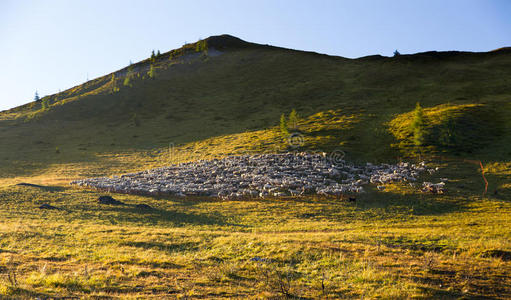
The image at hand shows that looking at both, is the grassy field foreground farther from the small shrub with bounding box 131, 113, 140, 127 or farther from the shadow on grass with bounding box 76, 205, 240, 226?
the small shrub with bounding box 131, 113, 140, 127

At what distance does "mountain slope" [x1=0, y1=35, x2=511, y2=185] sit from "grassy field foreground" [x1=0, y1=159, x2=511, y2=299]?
61.6 ft

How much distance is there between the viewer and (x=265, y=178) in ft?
119

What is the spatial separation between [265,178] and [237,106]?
212ft

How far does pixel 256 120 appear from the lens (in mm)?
80875

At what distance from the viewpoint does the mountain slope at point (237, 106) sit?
55.7 meters

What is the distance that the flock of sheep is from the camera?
33394mm

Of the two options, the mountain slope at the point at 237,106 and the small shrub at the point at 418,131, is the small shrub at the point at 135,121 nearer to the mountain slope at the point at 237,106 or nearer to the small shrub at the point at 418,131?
the mountain slope at the point at 237,106

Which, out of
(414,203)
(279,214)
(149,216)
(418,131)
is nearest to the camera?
(149,216)

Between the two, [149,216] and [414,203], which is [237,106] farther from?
[414,203]

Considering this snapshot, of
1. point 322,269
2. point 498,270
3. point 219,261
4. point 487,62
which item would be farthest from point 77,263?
point 487,62

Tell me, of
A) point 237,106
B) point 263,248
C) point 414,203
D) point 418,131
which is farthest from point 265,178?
point 237,106

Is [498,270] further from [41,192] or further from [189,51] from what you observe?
[189,51]

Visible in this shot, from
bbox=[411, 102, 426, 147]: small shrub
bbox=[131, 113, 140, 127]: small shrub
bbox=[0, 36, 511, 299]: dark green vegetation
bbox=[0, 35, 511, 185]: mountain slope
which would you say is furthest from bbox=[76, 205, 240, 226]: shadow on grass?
bbox=[131, 113, 140, 127]: small shrub

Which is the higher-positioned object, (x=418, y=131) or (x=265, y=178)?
(x=418, y=131)
